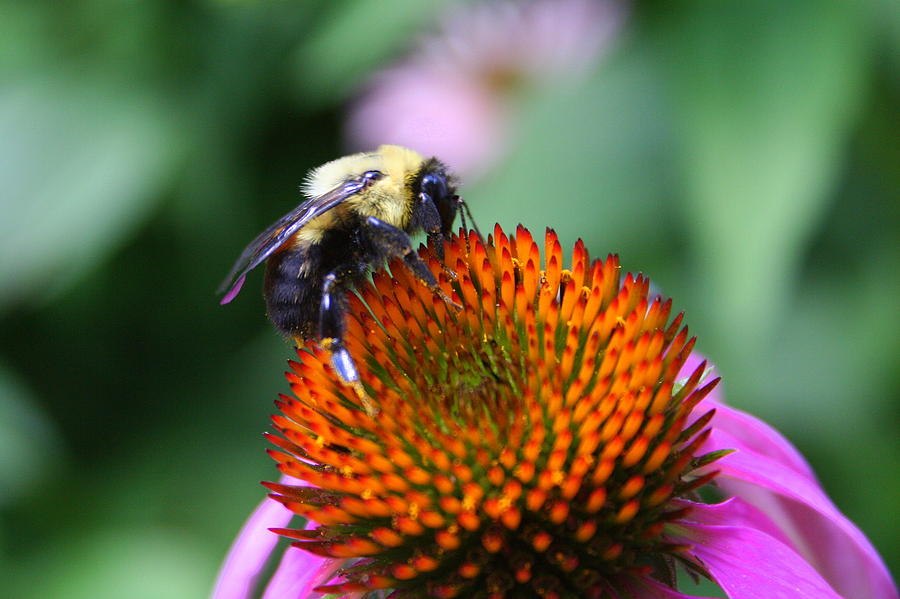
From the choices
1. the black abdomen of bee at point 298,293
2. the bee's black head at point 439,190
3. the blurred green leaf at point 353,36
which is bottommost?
the black abdomen of bee at point 298,293

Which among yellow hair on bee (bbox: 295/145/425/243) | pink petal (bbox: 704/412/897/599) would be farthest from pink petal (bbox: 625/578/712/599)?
yellow hair on bee (bbox: 295/145/425/243)

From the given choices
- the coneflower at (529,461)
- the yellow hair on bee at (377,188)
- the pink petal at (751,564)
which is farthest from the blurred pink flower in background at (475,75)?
the pink petal at (751,564)

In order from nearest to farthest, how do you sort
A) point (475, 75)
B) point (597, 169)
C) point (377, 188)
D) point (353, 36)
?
point (377, 188) → point (353, 36) → point (597, 169) → point (475, 75)

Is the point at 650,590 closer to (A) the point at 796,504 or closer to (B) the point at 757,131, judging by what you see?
(A) the point at 796,504

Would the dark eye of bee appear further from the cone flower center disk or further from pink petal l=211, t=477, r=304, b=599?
pink petal l=211, t=477, r=304, b=599

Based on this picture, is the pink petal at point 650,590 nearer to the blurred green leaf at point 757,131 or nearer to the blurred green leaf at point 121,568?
the blurred green leaf at point 757,131

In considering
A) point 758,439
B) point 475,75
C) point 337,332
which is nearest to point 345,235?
point 337,332
